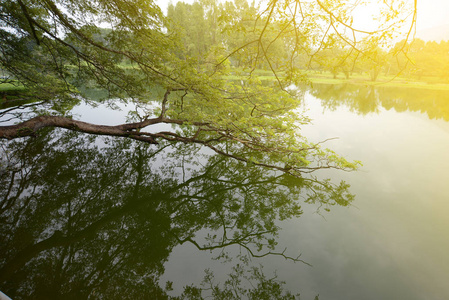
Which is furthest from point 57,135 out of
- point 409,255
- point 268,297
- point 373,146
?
point 373,146

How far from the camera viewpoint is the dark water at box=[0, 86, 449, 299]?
12.2ft

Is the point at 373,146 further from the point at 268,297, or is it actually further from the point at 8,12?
the point at 8,12

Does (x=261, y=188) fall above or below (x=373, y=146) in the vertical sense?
below

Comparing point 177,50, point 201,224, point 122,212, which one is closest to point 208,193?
point 201,224

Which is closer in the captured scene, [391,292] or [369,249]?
[391,292]

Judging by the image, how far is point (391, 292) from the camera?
12.0ft

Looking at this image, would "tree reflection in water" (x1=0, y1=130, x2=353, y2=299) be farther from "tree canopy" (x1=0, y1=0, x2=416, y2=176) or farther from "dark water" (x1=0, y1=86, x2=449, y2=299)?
"tree canopy" (x1=0, y1=0, x2=416, y2=176)

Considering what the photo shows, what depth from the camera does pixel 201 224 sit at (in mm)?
5238

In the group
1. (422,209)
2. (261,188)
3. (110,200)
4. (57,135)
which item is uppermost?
(57,135)

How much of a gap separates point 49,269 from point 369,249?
607 cm

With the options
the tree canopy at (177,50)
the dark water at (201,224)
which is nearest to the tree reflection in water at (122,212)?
the dark water at (201,224)

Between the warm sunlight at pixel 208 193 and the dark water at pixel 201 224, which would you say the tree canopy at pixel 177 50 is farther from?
the dark water at pixel 201 224

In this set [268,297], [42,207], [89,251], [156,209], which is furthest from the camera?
[156,209]

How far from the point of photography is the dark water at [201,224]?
12.2 ft
